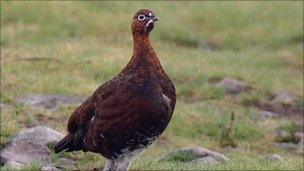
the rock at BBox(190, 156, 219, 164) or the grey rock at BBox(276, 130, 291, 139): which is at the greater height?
the rock at BBox(190, 156, 219, 164)

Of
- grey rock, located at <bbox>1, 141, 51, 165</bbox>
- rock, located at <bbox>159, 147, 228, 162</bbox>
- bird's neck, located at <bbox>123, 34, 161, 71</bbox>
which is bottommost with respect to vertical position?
rock, located at <bbox>159, 147, 228, 162</bbox>

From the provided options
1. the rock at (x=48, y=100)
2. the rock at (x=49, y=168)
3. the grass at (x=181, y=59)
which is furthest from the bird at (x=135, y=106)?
the rock at (x=48, y=100)

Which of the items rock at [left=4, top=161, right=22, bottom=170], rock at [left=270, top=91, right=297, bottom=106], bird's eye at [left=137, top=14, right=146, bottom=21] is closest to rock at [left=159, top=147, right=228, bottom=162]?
rock at [left=4, top=161, right=22, bottom=170]

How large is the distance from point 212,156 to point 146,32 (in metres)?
3.83

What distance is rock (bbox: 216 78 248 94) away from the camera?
2055 centimetres

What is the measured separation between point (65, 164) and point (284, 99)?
8.98 meters

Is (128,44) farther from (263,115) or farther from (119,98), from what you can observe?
(119,98)

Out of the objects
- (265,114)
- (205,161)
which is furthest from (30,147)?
(265,114)

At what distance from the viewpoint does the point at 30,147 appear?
12656mm

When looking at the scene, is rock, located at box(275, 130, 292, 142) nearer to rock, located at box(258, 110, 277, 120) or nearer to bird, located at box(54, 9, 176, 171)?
rock, located at box(258, 110, 277, 120)

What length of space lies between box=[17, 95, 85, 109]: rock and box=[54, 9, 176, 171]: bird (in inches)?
265

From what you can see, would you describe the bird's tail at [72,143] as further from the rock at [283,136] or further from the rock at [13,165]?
the rock at [283,136]

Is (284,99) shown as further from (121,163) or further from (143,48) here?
(143,48)

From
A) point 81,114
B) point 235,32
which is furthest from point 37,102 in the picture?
point 235,32
